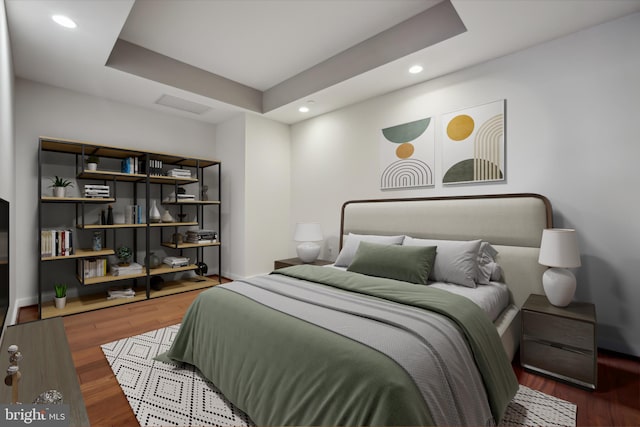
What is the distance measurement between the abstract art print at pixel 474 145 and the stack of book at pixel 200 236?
3.21 metres

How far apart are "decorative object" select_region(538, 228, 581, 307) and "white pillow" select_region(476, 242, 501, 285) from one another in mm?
418

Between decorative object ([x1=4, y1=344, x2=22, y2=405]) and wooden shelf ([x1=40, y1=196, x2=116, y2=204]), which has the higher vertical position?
wooden shelf ([x1=40, y1=196, x2=116, y2=204])

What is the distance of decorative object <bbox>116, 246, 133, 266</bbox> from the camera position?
378 centimetres

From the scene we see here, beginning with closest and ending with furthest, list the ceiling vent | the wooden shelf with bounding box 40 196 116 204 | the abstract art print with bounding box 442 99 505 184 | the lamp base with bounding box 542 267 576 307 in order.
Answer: the lamp base with bounding box 542 267 576 307 < the abstract art print with bounding box 442 99 505 184 < the wooden shelf with bounding box 40 196 116 204 < the ceiling vent

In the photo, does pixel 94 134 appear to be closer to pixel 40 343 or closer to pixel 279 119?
pixel 279 119

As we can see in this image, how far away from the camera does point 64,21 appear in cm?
231

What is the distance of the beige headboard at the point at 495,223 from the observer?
2479 millimetres

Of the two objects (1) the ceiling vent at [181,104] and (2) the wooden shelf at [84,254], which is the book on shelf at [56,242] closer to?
(2) the wooden shelf at [84,254]

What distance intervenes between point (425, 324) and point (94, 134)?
4.30 metres

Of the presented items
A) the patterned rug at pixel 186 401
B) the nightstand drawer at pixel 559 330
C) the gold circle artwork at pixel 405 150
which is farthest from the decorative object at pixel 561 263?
the gold circle artwork at pixel 405 150

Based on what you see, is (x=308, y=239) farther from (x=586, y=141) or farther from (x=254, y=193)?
(x=586, y=141)

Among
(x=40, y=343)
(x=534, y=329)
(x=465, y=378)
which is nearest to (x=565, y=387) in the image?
(x=534, y=329)

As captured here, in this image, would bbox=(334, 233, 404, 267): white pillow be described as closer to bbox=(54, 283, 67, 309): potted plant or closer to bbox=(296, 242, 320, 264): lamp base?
bbox=(296, 242, 320, 264): lamp base

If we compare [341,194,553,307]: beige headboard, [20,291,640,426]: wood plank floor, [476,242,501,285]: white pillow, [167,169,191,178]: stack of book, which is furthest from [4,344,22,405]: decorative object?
[167,169,191,178]: stack of book
